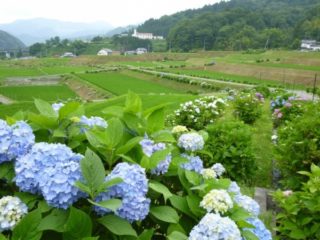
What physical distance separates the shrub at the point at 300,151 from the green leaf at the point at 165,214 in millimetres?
3613

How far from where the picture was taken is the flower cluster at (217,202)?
169 centimetres

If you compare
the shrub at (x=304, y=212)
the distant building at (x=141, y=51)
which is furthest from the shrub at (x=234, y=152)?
the distant building at (x=141, y=51)

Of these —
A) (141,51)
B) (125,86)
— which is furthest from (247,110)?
(141,51)

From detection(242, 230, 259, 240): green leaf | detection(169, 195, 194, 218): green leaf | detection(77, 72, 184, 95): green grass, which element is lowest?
detection(77, 72, 184, 95): green grass

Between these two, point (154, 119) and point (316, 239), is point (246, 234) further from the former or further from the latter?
point (316, 239)

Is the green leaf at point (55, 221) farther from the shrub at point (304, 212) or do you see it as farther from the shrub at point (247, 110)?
the shrub at point (247, 110)

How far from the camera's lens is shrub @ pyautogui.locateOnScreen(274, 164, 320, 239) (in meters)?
3.47

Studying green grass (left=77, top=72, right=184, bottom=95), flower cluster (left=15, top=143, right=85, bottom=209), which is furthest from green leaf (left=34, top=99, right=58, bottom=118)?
green grass (left=77, top=72, right=184, bottom=95)

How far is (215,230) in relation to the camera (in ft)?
4.95

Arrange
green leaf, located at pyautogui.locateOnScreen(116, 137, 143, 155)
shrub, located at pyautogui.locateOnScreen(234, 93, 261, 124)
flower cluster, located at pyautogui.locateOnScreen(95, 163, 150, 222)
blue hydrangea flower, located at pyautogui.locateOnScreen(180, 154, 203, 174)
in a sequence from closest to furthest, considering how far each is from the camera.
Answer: flower cluster, located at pyautogui.locateOnScreen(95, 163, 150, 222) → green leaf, located at pyautogui.locateOnScreen(116, 137, 143, 155) → blue hydrangea flower, located at pyautogui.locateOnScreen(180, 154, 203, 174) → shrub, located at pyautogui.locateOnScreen(234, 93, 261, 124)

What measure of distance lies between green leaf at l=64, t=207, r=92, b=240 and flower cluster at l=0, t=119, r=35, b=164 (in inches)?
18.6

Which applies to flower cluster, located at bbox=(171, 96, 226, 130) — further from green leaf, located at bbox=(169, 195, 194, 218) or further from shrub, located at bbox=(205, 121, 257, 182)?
green leaf, located at bbox=(169, 195, 194, 218)

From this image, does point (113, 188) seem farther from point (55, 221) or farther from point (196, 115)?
point (196, 115)

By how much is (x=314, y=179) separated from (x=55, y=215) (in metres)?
2.73
